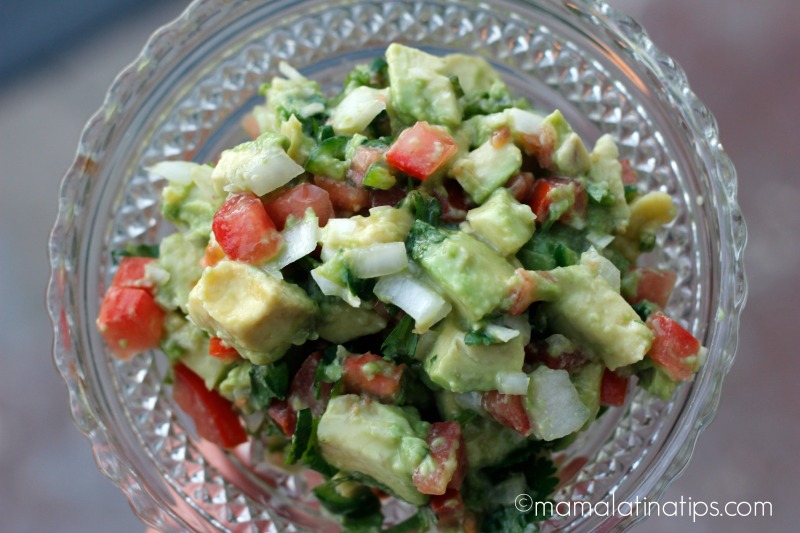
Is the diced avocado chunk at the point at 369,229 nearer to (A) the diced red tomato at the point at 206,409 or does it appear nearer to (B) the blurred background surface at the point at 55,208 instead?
(A) the diced red tomato at the point at 206,409

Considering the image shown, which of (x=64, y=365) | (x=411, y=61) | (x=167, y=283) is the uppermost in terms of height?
(x=411, y=61)

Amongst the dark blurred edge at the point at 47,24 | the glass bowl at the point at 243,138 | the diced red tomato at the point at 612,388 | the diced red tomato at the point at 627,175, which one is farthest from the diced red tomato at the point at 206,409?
the dark blurred edge at the point at 47,24

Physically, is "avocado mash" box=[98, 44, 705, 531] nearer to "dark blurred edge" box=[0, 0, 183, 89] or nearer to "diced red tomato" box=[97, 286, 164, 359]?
"diced red tomato" box=[97, 286, 164, 359]

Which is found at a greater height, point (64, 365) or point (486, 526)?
point (64, 365)

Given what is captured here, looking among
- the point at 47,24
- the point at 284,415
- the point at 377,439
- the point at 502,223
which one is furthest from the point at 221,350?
the point at 47,24

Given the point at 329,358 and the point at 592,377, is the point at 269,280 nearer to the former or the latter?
the point at 329,358

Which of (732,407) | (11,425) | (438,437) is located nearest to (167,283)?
(438,437)

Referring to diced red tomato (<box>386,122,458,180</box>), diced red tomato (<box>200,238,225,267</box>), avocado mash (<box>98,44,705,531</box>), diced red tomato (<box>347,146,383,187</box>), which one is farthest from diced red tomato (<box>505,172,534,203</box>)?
diced red tomato (<box>200,238,225,267</box>)
